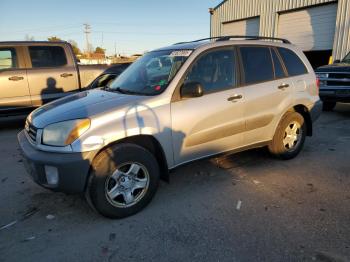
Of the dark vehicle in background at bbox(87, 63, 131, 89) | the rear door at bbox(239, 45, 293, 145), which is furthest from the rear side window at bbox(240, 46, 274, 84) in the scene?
the dark vehicle in background at bbox(87, 63, 131, 89)

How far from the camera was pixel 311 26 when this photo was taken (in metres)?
14.6

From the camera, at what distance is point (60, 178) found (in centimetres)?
280

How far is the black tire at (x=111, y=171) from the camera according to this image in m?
2.90

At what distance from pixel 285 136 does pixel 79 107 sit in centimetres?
308

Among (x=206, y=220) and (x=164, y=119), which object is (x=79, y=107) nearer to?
(x=164, y=119)

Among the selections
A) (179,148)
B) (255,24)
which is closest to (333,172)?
(179,148)

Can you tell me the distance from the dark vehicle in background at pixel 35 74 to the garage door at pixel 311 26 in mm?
11736

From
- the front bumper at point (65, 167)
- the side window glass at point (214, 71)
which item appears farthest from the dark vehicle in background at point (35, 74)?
the side window glass at point (214, 71)

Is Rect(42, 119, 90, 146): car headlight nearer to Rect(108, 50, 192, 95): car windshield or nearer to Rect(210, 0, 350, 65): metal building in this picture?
Rect(108, 50, 192, 95): car windshield

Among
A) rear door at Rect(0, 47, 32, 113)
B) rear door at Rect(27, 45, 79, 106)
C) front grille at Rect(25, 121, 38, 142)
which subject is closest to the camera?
front grille at Rect(25, 121, 38, 142)

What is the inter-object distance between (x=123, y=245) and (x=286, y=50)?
11.9ft

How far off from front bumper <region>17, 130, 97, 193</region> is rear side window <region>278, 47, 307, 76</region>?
317cm

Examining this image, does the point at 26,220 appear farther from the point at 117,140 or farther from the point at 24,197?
the point at 117,140

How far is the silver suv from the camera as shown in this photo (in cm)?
288
